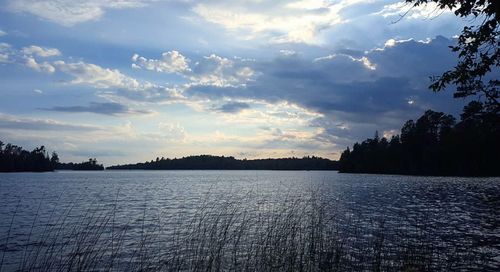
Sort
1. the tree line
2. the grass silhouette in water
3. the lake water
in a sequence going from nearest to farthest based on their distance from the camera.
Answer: the grass silhouette in water
the lake water
the tree line

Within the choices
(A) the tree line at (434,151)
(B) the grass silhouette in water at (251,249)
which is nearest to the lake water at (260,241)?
(B) the grass silhouette in water at (251,249)

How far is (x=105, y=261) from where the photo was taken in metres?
18.0

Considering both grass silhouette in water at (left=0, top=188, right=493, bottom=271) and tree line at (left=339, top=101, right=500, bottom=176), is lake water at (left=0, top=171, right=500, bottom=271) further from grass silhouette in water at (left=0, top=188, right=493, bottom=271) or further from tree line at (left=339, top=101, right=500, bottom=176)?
tree line at (left=339, top=101, right=500, bottom=176)

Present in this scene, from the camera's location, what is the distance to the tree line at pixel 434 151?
120 meters

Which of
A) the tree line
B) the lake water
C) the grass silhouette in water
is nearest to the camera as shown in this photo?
the grass silhouette in water

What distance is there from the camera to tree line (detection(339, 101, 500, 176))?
393ft

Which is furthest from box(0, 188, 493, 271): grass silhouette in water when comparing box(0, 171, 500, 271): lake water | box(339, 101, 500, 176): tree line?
box(339, 101, 500, 176): tree line

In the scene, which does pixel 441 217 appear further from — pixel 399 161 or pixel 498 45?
pixel 399 161

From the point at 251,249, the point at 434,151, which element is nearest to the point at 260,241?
the point at 251,249

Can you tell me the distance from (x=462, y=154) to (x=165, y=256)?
404ft

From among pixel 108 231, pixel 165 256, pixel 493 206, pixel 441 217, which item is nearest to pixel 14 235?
pixel 108 231

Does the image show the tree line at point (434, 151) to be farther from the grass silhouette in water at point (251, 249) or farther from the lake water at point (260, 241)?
the grass silhouette in water at point (251, 249)

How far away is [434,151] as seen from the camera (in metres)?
133

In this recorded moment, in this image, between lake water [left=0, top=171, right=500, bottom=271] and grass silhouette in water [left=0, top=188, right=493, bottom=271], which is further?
lake water [left=0, top=171, right=500, bottom=271]
